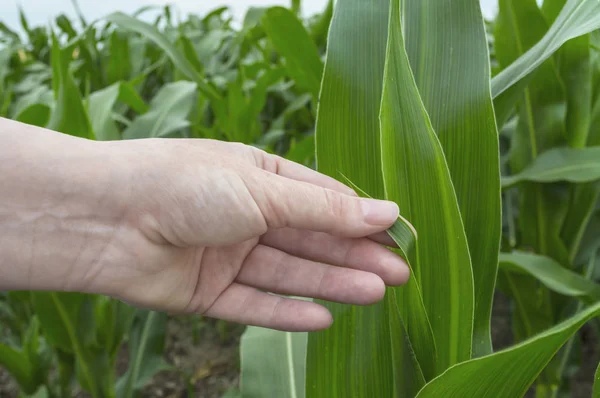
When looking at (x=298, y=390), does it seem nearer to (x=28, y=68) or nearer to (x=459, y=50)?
(x=459, y=50)

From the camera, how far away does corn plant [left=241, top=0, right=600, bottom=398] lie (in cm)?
47

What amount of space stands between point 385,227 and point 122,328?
64 cm

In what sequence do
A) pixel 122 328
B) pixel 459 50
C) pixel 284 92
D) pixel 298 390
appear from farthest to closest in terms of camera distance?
pixel 284 92, pixel 122 328, pixel 298 390, pixel 459 50

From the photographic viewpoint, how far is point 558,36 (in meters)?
0.62

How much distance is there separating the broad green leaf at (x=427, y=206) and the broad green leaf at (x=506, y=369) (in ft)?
0.24

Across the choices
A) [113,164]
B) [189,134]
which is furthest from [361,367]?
[189,134]

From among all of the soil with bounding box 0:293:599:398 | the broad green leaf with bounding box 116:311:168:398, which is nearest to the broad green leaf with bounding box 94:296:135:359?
the broad green leaf with bounding box 116:311:168:398

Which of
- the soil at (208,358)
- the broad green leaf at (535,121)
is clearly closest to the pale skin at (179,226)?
the broad green leaf at (535,121)

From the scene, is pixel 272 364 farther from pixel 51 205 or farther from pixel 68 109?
pixel 68 109

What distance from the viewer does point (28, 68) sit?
7.29 ft

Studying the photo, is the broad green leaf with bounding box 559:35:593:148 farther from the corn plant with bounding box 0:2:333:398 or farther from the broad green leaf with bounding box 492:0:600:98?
the corn plant with bounding box 0:2:333:398

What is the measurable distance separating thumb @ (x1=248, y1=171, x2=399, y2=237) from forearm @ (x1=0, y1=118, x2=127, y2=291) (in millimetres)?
150

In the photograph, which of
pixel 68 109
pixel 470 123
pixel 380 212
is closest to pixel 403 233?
pixel 380 212

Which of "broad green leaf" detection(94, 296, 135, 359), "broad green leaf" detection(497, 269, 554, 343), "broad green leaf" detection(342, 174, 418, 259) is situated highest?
"broad green leaf" detection(342, 174, 418, 259)
